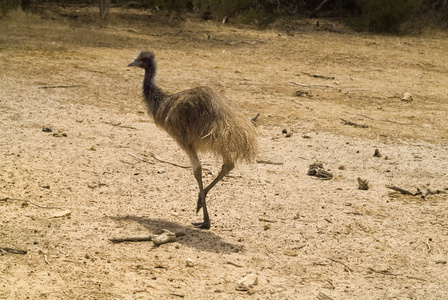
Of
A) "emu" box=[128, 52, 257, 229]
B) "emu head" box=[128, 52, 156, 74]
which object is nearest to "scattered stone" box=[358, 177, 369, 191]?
"emu" box=[128, 52, 257, 229]

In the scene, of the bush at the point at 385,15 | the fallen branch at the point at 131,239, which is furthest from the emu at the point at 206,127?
the bush at the point at 385,15

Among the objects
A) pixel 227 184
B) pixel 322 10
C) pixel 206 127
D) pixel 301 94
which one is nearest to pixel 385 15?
pixel 322 10

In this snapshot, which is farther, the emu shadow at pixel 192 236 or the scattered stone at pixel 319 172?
the scattered stone at pixel 319 172

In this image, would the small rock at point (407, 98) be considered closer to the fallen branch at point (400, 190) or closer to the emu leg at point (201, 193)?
the fallen branch at point (400, 190)

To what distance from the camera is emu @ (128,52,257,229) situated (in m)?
4.85

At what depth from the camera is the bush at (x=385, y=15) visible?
15.4 m

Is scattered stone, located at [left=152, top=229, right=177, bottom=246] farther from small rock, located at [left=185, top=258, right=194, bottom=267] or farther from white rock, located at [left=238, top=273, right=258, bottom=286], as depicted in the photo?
white rock, located at [left=238, top=273, right=258, bottom=286]

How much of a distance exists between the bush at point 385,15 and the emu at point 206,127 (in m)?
11.6

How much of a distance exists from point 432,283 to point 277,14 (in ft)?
43.9

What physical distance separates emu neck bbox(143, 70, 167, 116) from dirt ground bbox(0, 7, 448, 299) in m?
0.90

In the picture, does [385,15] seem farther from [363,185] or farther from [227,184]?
[227,184]

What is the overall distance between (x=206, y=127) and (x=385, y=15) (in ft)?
39.3

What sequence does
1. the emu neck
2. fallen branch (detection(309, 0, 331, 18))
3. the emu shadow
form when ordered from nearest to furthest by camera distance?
the emu shadow, the emu neck, fallen branch (detection(309, 0, 331, 18))

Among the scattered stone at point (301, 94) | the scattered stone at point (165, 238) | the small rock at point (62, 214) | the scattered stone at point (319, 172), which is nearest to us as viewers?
the scattered stone at point (165, 238)
